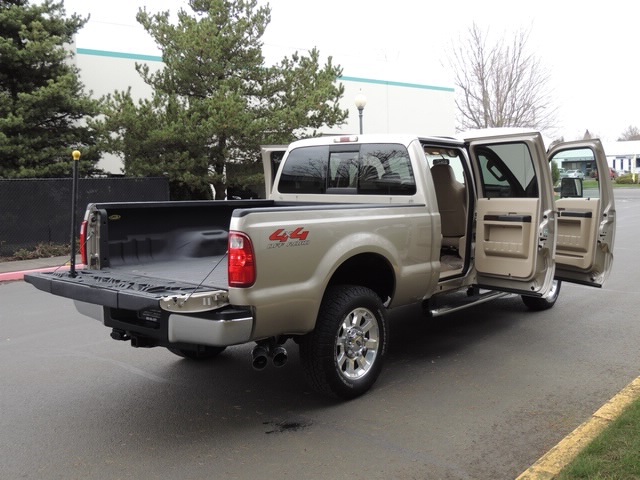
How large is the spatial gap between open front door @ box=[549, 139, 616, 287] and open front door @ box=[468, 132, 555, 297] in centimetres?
97

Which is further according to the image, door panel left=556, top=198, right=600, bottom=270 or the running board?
door panel left=556, top=198, right=600, bottom=270

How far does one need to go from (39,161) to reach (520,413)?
14817mm

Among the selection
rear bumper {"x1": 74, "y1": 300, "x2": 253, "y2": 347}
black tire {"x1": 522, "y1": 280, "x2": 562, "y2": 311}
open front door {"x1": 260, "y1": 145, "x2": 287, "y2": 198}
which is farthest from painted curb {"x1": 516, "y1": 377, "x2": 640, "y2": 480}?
open front door {"x1": 260, "y1": 145, "x2": 287, "y2": 198}

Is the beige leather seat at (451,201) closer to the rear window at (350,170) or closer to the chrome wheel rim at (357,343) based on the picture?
the rear window at (350,170)

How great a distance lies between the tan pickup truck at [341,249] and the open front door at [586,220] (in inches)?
0.7

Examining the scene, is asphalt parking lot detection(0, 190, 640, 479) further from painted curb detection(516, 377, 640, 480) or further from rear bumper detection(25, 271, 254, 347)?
rear bumper detection(25, 271, 254, 347)

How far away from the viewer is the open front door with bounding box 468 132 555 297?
575 centimetres

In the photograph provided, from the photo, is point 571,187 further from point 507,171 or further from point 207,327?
point 207,327

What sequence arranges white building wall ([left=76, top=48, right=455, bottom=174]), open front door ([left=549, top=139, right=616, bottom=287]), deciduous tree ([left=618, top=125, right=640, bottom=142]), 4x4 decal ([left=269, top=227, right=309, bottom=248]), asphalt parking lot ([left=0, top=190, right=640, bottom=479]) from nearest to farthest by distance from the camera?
1. asphalt parking lot ([left=0, top=190, right=640, bottom=479])
2. 4x4 decal ([left=269, top=227, right=309, bottom=248])
3. open front door ([left=549, top=139, right=616, bottom=287])
4. white building wall ([left=76, top=48, right=455, bottom=174])
5. deciduous tree ([left=618, top=125, right=640, bottom=142])

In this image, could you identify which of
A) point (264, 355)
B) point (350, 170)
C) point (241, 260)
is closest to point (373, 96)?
point (350, 170)

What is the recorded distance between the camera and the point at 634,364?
215 inches

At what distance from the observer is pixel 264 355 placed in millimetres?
4195

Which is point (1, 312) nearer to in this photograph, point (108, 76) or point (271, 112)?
point (271, 112)

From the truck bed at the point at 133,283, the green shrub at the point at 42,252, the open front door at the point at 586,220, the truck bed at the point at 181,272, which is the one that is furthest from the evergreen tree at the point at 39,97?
the open front door at the point at 586,220
